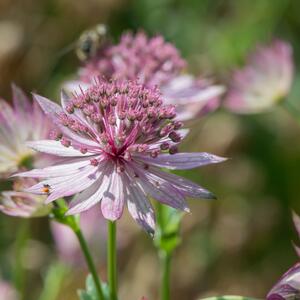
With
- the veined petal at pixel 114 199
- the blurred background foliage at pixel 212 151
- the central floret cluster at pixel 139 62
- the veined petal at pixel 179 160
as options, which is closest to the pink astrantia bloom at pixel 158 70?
the central floret cluster at pixel 139 62

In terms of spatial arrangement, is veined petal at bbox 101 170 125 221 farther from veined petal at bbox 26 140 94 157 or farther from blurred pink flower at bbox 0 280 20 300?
blurred pink flower at bbox 0 280 20 300

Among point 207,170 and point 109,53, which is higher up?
point 109,53

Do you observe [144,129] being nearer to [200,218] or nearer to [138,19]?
[200,218]

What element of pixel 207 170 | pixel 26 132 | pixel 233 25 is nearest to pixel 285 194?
pixel 207 170

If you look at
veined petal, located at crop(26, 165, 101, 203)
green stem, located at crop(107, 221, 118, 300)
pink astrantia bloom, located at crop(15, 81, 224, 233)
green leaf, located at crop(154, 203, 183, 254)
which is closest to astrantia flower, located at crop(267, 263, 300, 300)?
pink astrantia bloom, located at crop(15, 81, 224, 233)

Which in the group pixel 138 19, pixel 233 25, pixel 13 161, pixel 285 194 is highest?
pixel 138 19

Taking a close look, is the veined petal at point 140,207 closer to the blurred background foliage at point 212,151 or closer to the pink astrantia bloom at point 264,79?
the pink astrantia bloom at point 264,79

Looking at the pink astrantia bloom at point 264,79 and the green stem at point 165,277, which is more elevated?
the pink astrantia bloom at point 264,79
